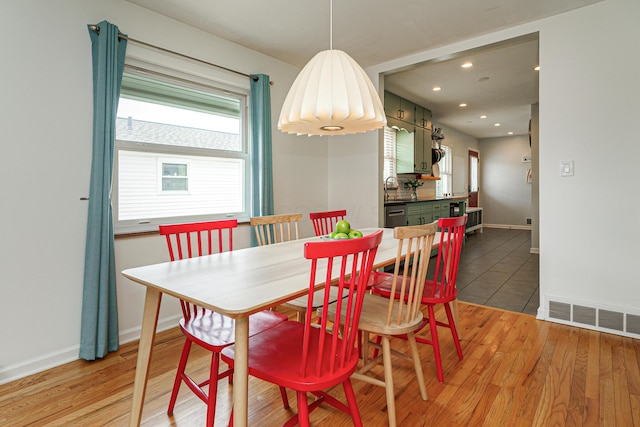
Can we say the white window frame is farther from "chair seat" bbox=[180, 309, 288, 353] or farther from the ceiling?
"chair seat" bbox=[180, 309, 288, 353]

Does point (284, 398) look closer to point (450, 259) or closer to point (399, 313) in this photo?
point (399, 313)

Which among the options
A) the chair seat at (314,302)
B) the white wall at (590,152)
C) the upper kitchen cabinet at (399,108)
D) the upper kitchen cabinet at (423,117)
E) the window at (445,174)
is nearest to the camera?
the chair seat at (314,302)

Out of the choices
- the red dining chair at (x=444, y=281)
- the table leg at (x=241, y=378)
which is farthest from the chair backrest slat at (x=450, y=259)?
the table leg at (x=241, y=378)

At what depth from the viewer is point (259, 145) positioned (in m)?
3.28

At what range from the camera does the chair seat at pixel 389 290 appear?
6.39ft

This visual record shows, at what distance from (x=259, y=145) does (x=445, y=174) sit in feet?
18.8

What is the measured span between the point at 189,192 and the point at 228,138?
654 mm

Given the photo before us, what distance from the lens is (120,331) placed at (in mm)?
2469

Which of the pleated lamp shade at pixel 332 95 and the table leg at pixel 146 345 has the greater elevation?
the pleated lamp shade at pixel 332 95

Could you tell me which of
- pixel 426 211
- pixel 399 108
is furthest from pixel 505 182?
pixel 399 108

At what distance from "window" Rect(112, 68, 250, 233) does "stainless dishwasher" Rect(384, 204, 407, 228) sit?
1.91 m

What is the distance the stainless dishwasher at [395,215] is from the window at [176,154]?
191cm

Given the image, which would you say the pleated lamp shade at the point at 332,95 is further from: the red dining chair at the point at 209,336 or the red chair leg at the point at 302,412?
the red chair leg at the point at 302,412

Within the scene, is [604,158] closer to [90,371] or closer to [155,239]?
[155,239]
